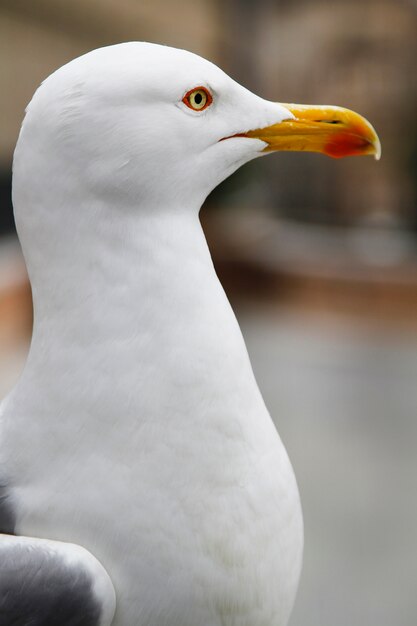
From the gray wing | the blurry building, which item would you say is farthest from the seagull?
the blurry building

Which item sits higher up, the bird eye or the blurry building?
the bird eye

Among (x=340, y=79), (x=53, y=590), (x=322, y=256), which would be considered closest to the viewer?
(x=53, y=590)

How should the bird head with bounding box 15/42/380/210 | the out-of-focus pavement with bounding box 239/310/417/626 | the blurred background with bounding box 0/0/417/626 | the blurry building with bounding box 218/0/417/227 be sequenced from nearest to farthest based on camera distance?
the bird head with bounding box 15/42/380/210
the out-of-focus pavement with bounding box 239/310/417/626
the blurred background with bounding box 0/0/417/626
the blurry building with bounding box 218/0/417/227

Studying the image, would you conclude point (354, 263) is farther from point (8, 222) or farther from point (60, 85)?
point (60, 85)

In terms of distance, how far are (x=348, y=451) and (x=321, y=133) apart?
1.84 metres

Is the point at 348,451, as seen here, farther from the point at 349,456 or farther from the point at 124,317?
the point at 124,317

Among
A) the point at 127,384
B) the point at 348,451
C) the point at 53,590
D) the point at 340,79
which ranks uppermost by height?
the point at 127,384

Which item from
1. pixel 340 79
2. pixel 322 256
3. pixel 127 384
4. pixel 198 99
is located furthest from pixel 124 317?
pixel 340 79

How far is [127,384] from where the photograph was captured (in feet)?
2.09

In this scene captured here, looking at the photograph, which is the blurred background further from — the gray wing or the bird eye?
the bird eye

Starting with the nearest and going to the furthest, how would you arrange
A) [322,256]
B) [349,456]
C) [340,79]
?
[349,456] → [322,256] → [340,79]

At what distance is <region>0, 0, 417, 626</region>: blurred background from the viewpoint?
207 cm

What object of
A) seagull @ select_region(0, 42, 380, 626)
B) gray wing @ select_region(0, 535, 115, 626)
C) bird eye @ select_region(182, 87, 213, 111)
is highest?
bird eye @ select_region(182, 87, 213, 111)

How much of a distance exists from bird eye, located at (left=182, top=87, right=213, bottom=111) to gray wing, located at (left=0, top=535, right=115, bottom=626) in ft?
1.08
